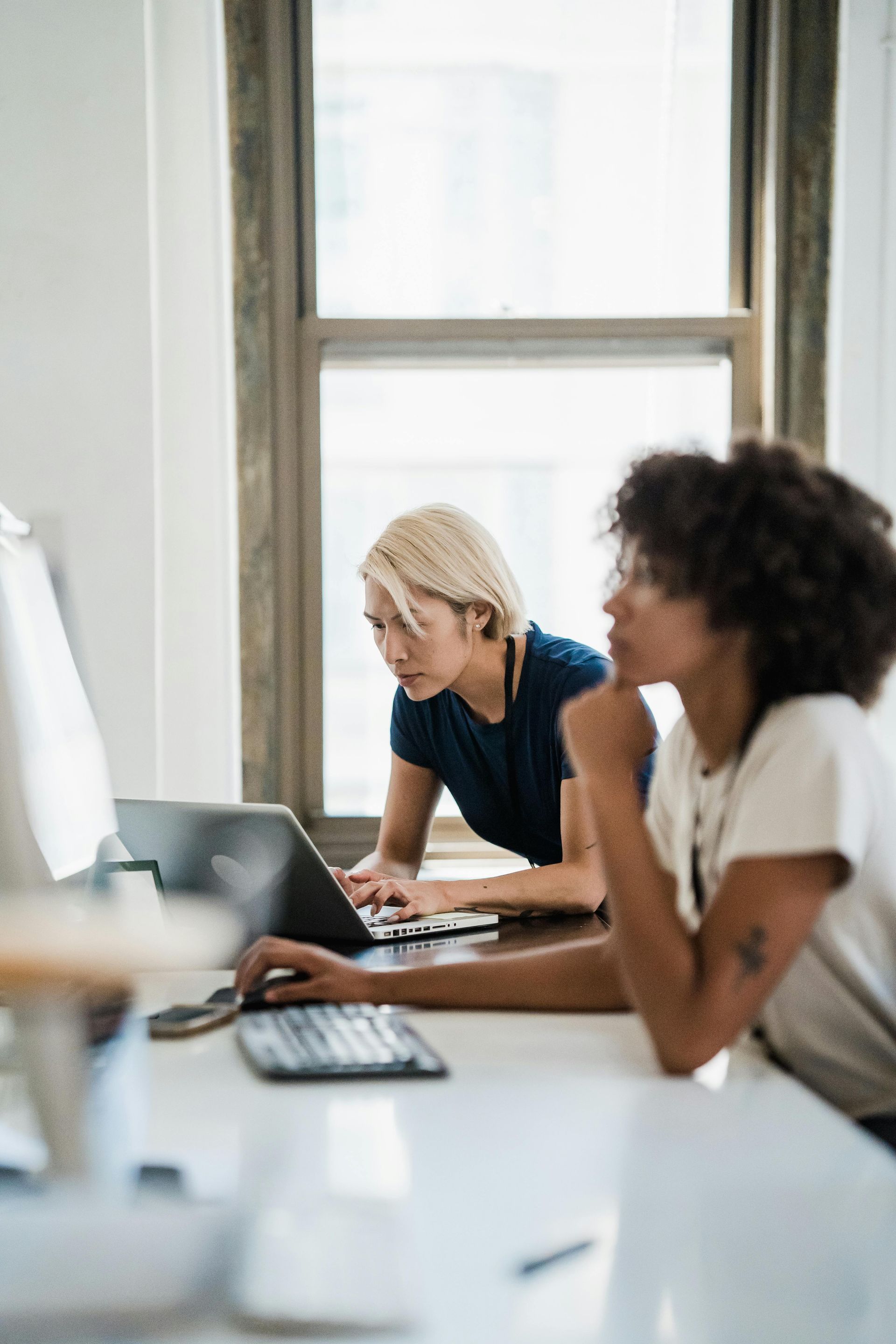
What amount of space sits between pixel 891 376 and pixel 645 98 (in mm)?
946

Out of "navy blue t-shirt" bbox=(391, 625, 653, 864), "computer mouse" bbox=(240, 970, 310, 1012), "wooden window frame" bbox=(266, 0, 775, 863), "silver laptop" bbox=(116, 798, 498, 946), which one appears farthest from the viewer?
"wooden window frame" bbox=(266, 0, 775, 863)

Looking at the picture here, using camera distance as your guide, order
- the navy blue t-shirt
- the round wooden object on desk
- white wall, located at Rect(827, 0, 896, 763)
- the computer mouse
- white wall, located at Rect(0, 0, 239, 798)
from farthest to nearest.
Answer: white wall, located at Rect(827, 0, 896, 763) < white wall, located at Rect(0, 0, 239, 798) < the navy blue t-shirt < the computer mouse < the round wooden object on desk

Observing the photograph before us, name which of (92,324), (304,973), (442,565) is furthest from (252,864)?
(92,324)

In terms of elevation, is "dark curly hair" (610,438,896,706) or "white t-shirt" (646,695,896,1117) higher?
"dark curly hair" (610,438,896,706)

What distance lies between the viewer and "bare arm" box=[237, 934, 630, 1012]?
118 cm

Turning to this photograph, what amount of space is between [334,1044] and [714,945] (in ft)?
1.16

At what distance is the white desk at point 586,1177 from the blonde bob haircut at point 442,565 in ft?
3.43

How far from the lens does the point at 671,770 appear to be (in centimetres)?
127

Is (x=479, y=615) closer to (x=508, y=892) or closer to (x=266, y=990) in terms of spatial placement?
(x=508, y=892)

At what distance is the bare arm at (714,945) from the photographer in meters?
0.95

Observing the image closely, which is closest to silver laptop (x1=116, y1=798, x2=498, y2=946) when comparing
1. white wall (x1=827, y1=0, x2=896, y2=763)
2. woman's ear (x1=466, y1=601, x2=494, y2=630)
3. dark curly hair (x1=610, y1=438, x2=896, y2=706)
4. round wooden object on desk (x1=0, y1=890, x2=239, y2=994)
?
dark curly hair (x1=610, y1=438, x2=896, y2=706)

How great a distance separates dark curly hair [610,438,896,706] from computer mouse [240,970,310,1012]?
1.88ft

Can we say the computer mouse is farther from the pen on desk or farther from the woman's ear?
the woman's ear

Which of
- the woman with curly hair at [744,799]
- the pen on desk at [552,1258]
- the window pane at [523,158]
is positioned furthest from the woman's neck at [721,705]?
the window pane at [523,158]
